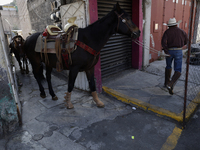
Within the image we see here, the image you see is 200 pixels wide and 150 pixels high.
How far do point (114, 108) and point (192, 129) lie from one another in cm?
165

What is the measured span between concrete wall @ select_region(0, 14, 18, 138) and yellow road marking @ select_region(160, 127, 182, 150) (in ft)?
9.02

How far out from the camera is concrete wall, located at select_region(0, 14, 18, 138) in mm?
2616

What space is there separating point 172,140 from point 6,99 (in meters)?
3.06

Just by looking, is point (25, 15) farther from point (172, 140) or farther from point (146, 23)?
point (172, 140)

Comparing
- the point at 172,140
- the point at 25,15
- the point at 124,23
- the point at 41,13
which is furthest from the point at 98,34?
the point at 25,15

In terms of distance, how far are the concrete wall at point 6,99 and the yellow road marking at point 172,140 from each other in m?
2.75

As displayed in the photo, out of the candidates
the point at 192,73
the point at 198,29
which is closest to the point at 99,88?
the point at 192,73

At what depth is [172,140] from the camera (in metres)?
2.54

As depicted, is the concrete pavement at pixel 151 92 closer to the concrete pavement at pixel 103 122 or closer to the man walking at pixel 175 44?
the concrete pavement at pixel 103 122

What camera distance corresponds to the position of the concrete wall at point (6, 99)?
262cm

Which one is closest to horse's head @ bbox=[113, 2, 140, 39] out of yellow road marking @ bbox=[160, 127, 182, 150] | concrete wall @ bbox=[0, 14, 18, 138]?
yellow road marking @ bbox=[160, 127, 182, 150]

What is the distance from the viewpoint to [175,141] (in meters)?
2.52

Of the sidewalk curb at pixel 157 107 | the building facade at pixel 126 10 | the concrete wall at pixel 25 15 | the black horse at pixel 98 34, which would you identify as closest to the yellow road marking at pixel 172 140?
the sidewalk curb at pixel 157 107

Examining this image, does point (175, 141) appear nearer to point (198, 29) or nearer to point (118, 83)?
point (118, 83)
